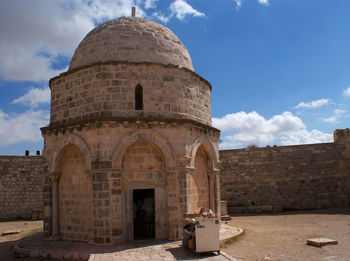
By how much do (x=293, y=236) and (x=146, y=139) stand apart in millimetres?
6579

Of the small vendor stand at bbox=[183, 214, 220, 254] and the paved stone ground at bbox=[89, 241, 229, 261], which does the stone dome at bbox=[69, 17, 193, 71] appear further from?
the paved stone ground at bbox=[89, 241, 229, 261]

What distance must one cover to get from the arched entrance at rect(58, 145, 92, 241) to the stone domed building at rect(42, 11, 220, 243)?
1.3 inches

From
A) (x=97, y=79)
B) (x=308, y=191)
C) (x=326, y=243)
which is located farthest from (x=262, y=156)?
(x=97, y=79)

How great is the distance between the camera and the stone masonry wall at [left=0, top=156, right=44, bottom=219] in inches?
770

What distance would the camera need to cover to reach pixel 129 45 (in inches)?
434

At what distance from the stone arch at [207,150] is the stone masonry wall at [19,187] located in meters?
13.1

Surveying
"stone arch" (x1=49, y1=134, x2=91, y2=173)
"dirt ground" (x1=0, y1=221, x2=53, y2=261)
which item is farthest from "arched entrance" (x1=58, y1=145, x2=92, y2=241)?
"dirt ground" (x1=0, y1=221, x2=53, y2=261)

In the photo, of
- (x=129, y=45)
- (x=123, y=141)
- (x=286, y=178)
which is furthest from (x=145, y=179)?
(x=286, y=178)

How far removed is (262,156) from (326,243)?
10.1m

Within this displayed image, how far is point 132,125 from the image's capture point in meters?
9.79

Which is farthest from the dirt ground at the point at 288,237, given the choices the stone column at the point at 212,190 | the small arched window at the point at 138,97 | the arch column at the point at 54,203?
the small arched window at the point at 138,97

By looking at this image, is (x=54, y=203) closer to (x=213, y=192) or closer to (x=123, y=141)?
(x=123, y=141)

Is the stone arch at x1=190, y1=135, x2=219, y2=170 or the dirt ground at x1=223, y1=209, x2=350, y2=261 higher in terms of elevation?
the stone arch at x1=190, y1=135, x2=219, y2=170

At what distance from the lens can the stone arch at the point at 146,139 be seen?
9570 millimetres
